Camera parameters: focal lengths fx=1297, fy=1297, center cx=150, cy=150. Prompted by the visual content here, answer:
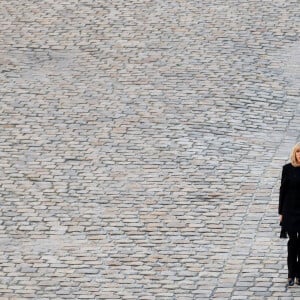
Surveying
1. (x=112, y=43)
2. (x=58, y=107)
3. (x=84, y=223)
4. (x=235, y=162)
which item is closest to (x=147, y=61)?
(x=112, y=43)

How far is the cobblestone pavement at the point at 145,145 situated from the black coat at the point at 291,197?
0.68m

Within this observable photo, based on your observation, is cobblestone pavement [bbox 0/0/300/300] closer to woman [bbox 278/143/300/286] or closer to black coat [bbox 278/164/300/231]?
woman [bbox 278/143/300/286]

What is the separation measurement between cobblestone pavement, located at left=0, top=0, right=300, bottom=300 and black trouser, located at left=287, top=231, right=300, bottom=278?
0.17 metres

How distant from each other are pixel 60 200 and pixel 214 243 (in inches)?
88.3

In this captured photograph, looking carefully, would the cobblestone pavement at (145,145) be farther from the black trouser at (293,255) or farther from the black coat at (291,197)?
the black coat at (291,197)

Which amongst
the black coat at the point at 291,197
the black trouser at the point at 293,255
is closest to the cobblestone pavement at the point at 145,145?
the black trouser at the point at 293,255

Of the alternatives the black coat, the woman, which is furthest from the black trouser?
the black coat

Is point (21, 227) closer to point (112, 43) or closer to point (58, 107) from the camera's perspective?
point (58, 107)

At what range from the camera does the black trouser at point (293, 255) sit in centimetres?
1305

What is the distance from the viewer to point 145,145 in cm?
1733

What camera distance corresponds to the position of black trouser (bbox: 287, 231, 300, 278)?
13047mm

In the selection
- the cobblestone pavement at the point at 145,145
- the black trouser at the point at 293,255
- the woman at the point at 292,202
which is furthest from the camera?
the cobblestone pavement at the point at 145,145

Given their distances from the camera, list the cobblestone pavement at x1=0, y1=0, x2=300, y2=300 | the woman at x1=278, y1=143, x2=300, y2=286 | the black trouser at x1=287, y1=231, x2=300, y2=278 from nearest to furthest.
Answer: the woman at x1=278, y1=143, x2=300, y2=286 < the black trouser at x1=287, y1=231, x2=300, y2=278 < the cobblestone pavement at x1=0, y1=0, x2=300, y2=300

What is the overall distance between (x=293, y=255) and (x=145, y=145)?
4.64m
